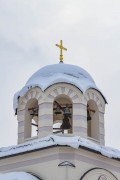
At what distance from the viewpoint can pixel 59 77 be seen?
1708cm

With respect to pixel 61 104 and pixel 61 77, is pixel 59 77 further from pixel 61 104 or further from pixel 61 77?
pixel 61 104

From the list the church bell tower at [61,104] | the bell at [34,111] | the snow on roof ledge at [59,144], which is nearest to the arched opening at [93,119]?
the church bell tower at [61,104]

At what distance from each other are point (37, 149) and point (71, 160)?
3.63 feet

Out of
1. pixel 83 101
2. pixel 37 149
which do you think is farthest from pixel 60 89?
pixel 37 149

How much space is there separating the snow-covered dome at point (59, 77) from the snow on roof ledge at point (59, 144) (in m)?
1.93

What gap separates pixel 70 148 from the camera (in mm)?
15359

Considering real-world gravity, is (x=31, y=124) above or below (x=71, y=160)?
above

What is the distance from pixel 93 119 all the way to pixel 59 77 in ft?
6.65

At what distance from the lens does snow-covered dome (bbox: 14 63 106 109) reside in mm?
17017

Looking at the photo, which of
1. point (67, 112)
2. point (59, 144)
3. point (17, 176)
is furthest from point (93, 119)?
point (17, 176)

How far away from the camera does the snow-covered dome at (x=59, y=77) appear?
17.0 m

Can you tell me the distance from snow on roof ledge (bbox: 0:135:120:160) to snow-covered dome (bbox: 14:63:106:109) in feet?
6.34

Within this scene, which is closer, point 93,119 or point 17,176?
point 17,176

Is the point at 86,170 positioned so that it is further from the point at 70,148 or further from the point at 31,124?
the point at 31,124
